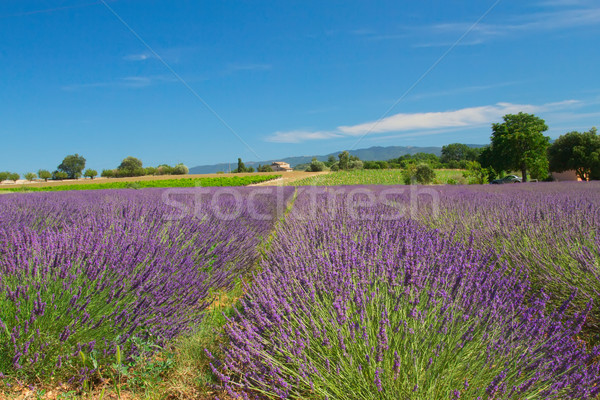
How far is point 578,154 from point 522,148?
5.71 metres

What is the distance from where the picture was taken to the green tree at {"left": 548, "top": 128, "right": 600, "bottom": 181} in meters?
27.6

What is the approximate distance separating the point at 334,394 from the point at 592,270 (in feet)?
5.50

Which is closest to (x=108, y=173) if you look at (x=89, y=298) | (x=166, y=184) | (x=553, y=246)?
(x=166, y=184)

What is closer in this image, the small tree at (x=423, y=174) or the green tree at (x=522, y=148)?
the small tree at (x=423, y=174)

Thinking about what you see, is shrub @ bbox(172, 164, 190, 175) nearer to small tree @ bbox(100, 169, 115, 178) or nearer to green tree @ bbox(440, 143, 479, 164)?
small tree @ bbox(100, 169, 115, 178)

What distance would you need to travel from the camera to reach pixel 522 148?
27266mm

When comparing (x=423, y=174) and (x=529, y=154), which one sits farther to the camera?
(x=529, y=154)

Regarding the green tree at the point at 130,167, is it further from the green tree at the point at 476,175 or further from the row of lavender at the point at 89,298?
the row of lavender at the point at 89,298

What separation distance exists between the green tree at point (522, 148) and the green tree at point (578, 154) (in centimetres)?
331

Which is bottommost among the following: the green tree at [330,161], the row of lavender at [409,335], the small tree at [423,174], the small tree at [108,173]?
the row of lavender at [409,335]

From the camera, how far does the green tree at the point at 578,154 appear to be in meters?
27.6

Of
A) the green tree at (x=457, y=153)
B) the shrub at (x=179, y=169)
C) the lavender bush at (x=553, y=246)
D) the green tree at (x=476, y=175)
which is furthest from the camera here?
the green tree at (x=457, y=153)

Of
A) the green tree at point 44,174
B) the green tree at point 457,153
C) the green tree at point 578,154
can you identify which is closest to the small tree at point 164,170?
the green tree at point 44,174

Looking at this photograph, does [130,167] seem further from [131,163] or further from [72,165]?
[72,165]
